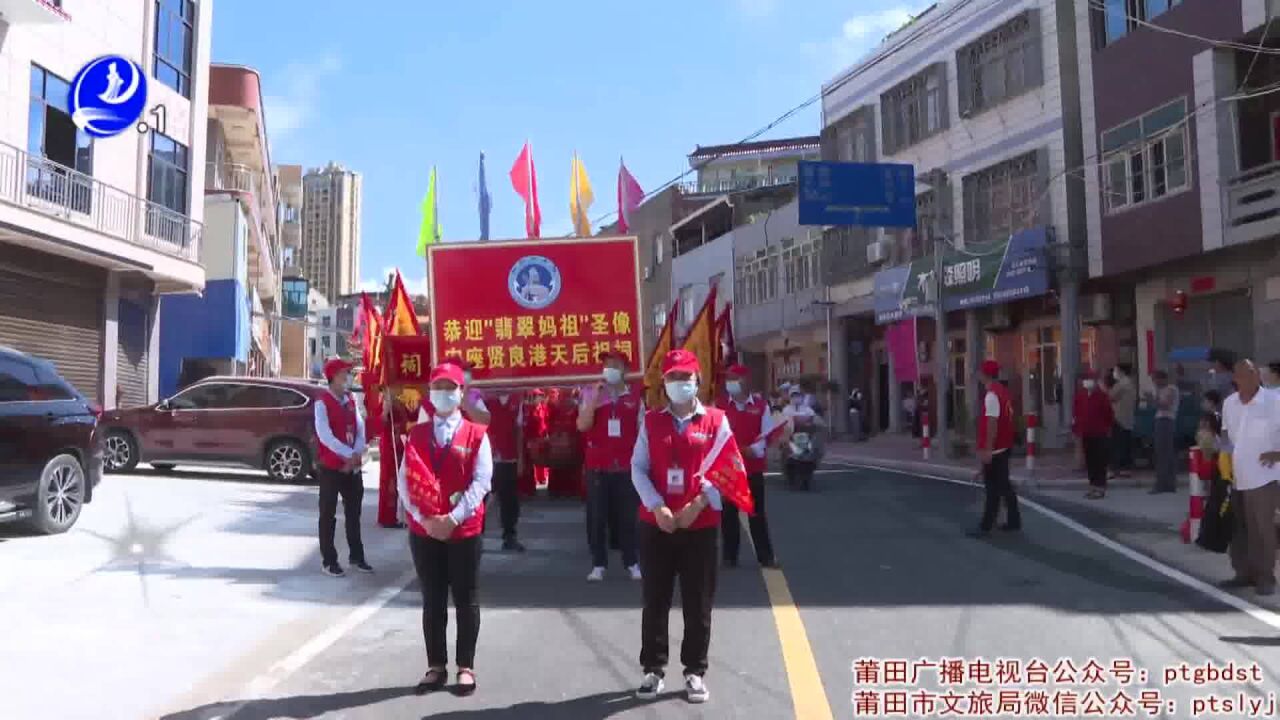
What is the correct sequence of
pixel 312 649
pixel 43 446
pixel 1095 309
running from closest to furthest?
1. pixel 312 649
2. pixel 43 446
3. pixel 1095 309

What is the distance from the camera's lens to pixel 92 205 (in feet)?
66.7

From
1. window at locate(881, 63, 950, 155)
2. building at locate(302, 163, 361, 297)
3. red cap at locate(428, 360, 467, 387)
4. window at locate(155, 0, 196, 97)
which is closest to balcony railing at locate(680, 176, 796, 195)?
window at locate(881, 63, 950, 155)

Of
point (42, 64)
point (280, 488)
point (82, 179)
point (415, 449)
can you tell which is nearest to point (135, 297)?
point (82, 179)

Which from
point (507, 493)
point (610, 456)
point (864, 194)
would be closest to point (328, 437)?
point (507, 493)

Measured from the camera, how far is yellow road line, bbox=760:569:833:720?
5.14 m

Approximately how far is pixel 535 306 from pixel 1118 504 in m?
8.01

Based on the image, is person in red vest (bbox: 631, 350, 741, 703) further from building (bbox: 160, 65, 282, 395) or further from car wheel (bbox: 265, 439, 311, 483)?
→ building (bbox: 160, 65, 282, 395)

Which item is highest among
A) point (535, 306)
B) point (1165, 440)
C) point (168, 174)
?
point (168, 174)

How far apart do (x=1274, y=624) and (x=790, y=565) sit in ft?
12.0

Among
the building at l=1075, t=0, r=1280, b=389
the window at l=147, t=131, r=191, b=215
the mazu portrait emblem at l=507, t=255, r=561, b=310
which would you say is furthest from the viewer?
the window at l=147, t=131, r=191, b=215

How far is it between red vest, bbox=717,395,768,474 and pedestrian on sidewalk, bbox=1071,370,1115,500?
278 inches

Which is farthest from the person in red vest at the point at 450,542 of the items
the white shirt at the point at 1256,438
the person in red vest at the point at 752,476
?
the white shirt at the point at 1256,438

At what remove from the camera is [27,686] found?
555 cm

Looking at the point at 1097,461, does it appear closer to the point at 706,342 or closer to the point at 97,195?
the point at 706,342
